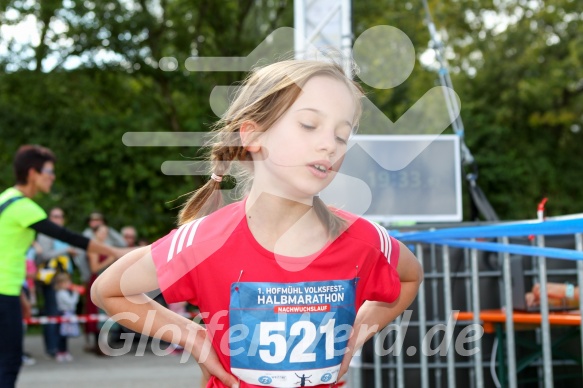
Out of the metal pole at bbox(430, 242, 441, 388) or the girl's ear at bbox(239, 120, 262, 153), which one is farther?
the metal pole at bbox(430, 242, 441, 388)

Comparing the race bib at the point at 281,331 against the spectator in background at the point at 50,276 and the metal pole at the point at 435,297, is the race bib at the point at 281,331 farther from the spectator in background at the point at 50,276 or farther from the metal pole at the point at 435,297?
the spectator in background at the point at 50,276

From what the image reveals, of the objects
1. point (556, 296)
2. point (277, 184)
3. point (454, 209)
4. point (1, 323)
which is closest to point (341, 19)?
point (454, 209)

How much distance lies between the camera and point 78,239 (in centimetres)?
527

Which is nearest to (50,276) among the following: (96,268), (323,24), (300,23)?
(96,268)

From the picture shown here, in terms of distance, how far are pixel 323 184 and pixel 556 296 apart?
301 centimetres

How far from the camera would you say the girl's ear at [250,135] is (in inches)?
91.4

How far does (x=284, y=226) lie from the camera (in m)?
2.37

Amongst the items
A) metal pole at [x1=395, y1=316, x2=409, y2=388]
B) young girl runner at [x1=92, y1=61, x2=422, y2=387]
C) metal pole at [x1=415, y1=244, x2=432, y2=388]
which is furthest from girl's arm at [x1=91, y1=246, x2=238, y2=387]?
metal pole at [x1=395, y1=316, x2=409, y2=388]

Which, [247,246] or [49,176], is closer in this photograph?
[247,246]

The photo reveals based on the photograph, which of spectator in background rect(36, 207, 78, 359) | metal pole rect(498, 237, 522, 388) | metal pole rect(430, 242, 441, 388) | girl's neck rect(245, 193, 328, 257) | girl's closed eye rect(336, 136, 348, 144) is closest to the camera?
girl's closed eye rect(336, 136, 348, 144)

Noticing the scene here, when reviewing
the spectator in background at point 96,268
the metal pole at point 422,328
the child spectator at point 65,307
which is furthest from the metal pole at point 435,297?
the child spectator at point 65,307

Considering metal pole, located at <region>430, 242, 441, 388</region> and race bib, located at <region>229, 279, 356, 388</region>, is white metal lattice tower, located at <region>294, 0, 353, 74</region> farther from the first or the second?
race bib, located at <region>229, 279, 356, 388</region>

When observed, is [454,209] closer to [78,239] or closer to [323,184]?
[78,239]

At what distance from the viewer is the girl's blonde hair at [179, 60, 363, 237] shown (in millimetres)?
2275
